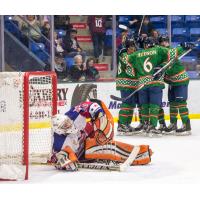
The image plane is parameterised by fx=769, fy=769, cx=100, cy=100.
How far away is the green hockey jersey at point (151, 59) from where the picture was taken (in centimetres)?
693

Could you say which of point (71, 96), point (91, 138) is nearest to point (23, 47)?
point (71, 96)

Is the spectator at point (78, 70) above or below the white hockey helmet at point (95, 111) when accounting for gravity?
above

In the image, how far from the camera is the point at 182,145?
6602mm

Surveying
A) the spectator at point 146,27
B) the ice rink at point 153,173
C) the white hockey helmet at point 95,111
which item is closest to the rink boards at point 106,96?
the spectator at point 146,27

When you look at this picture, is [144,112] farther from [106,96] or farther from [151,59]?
[106,96]

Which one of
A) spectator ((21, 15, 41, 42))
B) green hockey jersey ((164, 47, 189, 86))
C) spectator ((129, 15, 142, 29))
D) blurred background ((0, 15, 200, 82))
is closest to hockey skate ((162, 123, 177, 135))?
green hockey jersey ((164, 47, 189, 86))

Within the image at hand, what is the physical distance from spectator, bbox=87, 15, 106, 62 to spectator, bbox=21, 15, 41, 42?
74 cm

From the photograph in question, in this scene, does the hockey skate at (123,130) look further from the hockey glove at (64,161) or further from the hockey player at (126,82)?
the hockey glove at (64,161)

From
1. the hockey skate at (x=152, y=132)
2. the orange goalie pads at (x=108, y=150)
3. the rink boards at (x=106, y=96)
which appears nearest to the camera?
the orange goalie pads at (x=108, y=150)

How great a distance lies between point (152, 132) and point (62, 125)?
2.17m

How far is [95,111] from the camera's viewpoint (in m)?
5.10

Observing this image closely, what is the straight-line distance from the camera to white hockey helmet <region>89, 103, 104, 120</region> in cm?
510

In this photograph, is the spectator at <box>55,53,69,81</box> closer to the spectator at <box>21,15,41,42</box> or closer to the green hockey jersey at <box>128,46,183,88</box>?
the spectator at <box>21,15,41,42</box>

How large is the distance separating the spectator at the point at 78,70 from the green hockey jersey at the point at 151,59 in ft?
6.56
